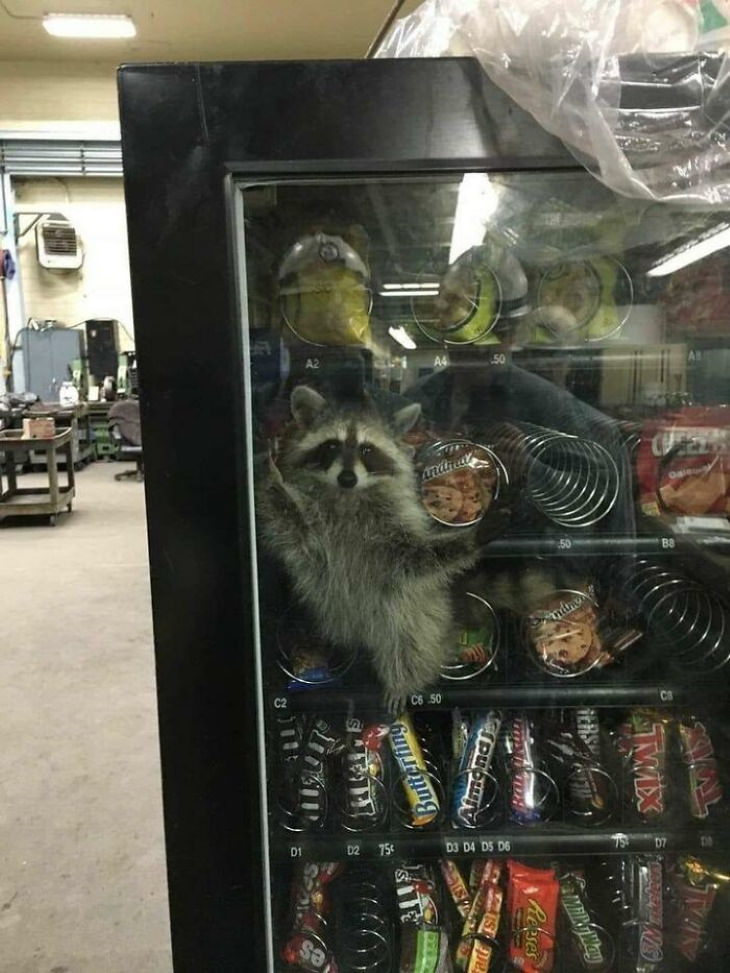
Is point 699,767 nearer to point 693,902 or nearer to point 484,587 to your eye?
point 693,902

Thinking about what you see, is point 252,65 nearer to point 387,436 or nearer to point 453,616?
point 387,436

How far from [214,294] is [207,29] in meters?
6.69

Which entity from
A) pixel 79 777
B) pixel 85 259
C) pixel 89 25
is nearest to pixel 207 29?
pixel 89 25

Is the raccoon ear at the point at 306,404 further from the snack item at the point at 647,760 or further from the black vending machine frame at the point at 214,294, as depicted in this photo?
the snack item at the point at 647,760

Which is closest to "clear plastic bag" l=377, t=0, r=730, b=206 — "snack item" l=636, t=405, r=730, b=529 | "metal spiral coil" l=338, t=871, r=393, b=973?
"snack item" l=636, t=405, r=730, b=529

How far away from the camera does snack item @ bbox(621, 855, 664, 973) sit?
4.04ft

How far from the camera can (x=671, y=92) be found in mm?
879

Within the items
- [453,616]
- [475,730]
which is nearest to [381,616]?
[453,616]

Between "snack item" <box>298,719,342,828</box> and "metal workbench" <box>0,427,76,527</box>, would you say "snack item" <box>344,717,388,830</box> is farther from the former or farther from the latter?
"metal workbench" <box>0,427,76,527</box>

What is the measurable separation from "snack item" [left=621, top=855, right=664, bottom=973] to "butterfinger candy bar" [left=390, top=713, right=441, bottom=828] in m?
0.39

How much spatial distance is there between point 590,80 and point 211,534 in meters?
0.75

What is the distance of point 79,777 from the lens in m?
2.34

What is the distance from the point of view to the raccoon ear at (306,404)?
45.1 inches

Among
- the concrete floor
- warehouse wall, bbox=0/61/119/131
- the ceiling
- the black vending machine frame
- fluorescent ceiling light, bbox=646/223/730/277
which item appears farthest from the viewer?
warehouse wall, bbox=0/61/119/131
